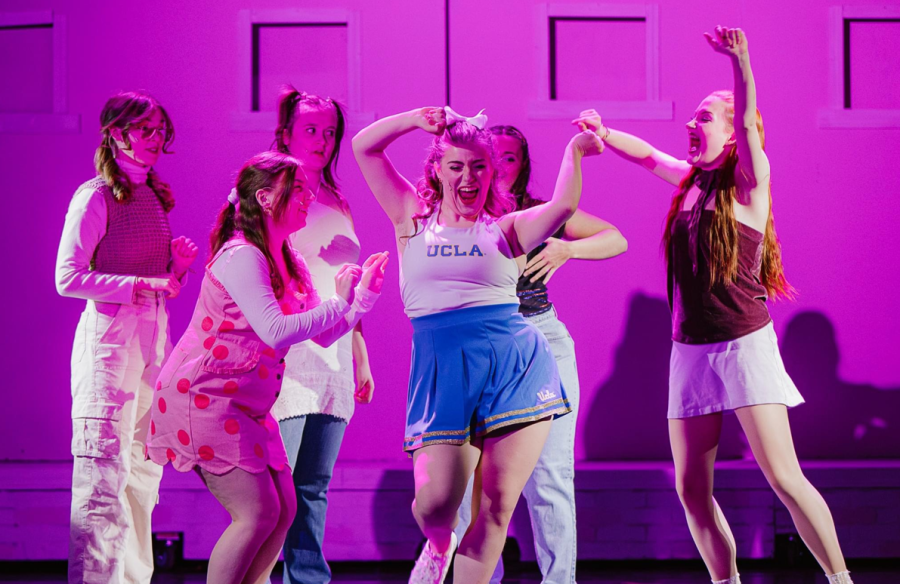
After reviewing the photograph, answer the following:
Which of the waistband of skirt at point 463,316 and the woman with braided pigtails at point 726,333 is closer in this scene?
the waistband of skirt at point 463,316

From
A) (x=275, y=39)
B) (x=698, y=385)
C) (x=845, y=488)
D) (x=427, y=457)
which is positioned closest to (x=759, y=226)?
(x=698, y=385)

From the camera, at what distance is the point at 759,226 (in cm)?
281

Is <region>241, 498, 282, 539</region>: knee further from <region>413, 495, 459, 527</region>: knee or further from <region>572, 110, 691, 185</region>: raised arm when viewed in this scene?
<region>572, 110, 691, 185</region>: raised arm

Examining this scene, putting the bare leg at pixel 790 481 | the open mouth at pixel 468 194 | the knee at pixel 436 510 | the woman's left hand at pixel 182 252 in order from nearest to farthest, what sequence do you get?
the knee at pixel 436 510, the open mouth at pixel 468 194, the bare leg at pixel 790 481, the woman's left hand at pixel 182 252

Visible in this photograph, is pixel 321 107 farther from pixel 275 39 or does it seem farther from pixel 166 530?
pixel 166 530

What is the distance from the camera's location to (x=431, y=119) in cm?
238

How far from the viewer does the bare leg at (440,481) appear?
2.27 metres

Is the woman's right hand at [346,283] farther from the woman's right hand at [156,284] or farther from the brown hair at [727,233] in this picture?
the brown hair at [727,233]

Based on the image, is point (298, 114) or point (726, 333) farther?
point (298, 114)

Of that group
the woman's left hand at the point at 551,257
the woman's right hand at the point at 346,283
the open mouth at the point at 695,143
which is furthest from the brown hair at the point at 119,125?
the open mouth at the point at 695,143

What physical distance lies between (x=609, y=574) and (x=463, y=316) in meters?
2.01

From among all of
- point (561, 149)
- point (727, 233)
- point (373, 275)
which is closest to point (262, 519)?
point (373, 275)

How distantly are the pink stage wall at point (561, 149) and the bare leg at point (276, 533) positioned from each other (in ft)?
6.80

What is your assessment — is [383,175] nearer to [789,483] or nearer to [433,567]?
[433,567]
